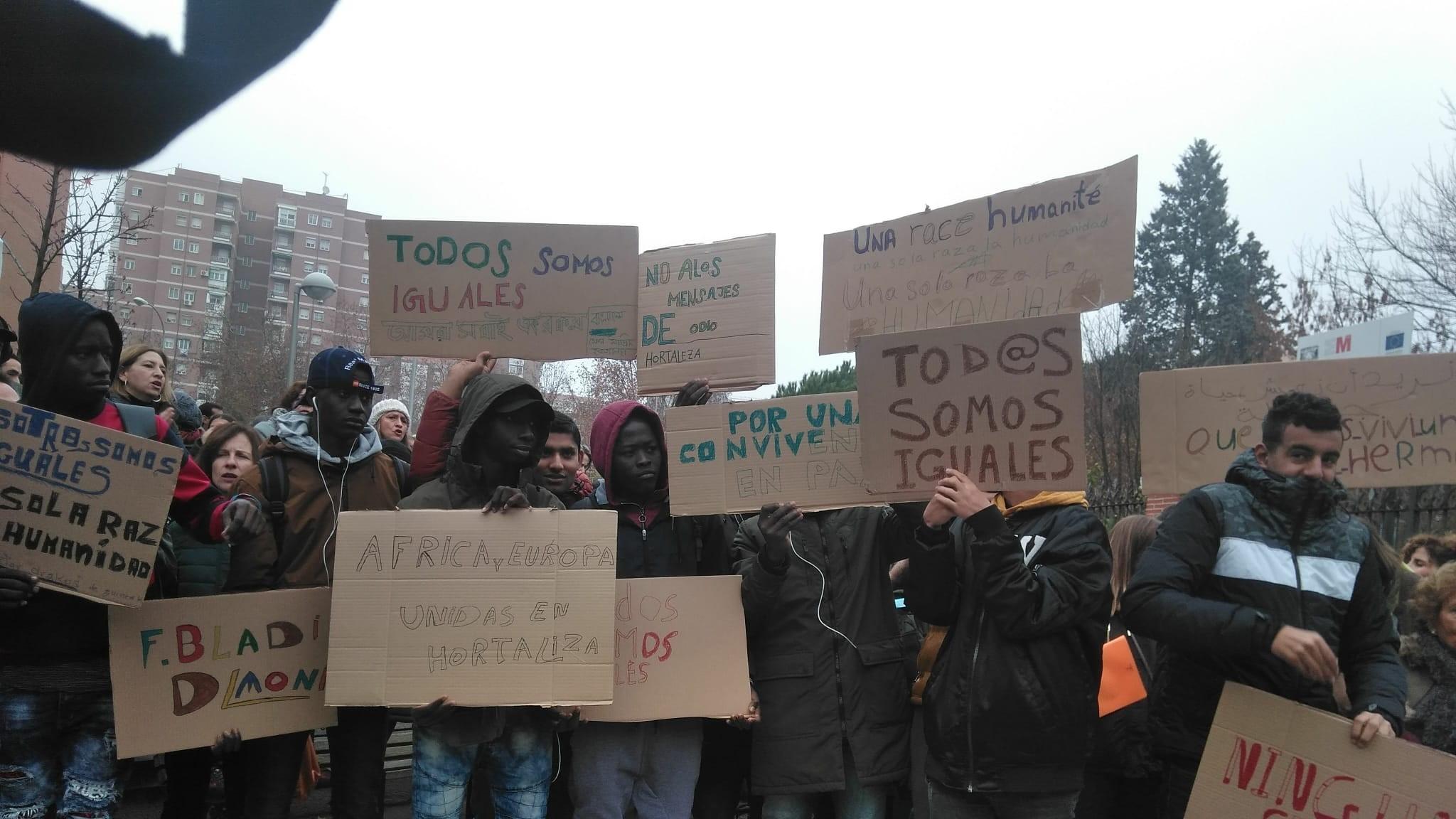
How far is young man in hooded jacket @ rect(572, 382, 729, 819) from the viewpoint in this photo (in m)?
3.75

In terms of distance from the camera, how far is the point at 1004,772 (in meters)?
3.21

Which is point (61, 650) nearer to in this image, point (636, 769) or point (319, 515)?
point (319, 515)

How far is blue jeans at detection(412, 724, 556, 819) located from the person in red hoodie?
1.00 metres

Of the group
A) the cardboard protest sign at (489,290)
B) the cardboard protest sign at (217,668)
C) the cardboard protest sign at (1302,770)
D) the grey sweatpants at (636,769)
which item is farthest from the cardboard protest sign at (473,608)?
the cardboard protest sign at (1302,770)

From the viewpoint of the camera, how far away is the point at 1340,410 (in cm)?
399

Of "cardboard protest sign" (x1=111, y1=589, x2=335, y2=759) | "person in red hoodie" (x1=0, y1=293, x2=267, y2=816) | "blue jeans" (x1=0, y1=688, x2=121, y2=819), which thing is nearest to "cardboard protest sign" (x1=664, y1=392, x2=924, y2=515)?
"cardboard protest sign" (x1=111, y1=589, x2=335, y2=759)

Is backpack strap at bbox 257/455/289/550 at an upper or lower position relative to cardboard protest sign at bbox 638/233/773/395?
lower

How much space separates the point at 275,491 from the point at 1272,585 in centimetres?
354

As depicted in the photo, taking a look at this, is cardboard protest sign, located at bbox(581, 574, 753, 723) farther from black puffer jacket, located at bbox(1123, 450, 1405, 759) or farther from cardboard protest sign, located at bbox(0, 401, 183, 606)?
cardboard protest sign, located at bbox(0, 401, 183, 606)

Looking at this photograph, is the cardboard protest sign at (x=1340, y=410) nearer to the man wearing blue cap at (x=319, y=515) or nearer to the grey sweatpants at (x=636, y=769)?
the grey sweatpants at (x=636, y=769)

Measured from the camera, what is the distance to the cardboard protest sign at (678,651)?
3.75 meters

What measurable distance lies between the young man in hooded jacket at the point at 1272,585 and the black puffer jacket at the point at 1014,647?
0.25 meters

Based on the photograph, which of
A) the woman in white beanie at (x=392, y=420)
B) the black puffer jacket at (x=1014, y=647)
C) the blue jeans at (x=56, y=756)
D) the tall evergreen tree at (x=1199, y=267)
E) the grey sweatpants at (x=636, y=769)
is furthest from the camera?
the tall evergreen tree at (x=1199, y=267)

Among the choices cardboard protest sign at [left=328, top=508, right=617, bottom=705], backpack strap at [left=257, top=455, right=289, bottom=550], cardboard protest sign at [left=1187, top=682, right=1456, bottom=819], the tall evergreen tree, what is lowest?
cardboard protest sign at [left=1187, top=682, right=1456, bottom=819]
